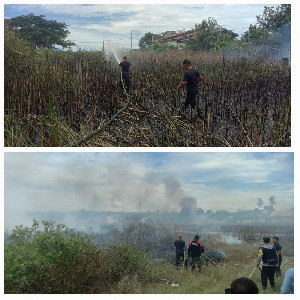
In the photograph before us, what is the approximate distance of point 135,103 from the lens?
7.05m

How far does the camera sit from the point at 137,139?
615cm

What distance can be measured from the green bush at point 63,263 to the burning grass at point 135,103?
1.43 metres

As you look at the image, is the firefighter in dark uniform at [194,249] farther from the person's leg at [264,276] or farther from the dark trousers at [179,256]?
the person's leg at [264,276]

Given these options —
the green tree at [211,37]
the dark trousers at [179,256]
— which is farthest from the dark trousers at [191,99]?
the dark trousers at [179,256]

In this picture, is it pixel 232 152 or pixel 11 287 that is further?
pixel 232 152

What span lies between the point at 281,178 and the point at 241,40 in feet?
18.1

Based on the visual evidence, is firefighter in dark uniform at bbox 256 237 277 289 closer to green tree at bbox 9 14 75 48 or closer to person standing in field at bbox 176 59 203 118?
person standing in field at bbox 176 59 203 118

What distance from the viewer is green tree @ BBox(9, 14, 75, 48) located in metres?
7.05

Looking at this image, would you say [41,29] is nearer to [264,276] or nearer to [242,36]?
[242,36]

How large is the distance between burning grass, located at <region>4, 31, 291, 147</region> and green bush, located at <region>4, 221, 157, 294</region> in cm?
143

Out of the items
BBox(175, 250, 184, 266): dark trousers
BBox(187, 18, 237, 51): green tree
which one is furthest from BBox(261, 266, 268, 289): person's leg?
BBox(187, 18, 237, 51): green tree

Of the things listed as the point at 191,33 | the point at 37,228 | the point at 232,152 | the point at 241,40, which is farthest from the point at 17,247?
the point at 241,40

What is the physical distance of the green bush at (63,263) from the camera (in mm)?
4927

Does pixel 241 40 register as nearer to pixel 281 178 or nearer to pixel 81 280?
pixel 281 178
